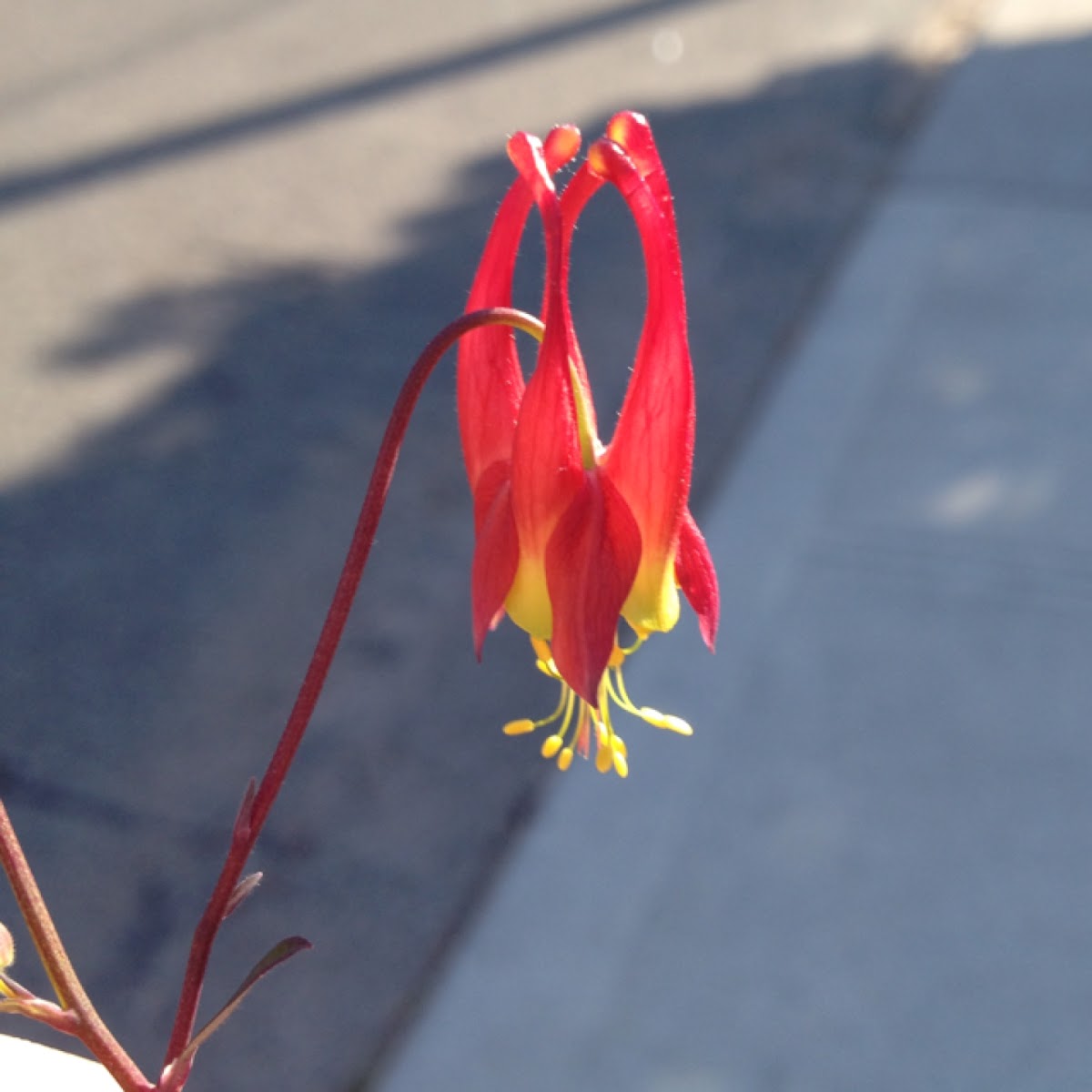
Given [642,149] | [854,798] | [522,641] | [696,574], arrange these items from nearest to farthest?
[642,149] → [696,574] → [854,798] → [522,641]

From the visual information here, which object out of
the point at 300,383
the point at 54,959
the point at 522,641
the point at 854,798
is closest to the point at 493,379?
the point at 54,959

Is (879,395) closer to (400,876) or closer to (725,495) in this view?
(725,495)

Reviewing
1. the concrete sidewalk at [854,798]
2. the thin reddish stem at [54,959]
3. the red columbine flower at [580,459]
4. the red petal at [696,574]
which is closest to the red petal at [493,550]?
the red columbine flower at [580,459]

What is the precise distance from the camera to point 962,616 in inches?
170

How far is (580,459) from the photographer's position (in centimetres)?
114

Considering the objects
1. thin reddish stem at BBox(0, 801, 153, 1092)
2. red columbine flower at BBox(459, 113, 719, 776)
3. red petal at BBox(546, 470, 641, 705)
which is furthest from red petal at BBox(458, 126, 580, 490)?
thin reddish stem at BBox(0, 801, 153, 1092)

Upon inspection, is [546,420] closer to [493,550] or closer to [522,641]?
[493,550]

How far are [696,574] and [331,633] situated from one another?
0.29 m

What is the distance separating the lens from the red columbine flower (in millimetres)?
1091

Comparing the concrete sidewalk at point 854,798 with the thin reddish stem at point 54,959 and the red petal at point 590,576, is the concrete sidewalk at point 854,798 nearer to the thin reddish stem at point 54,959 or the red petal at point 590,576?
the thin reddish stem at point 54,959

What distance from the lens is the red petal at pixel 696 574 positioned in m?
1.20

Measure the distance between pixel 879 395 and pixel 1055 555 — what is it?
3.28 ft

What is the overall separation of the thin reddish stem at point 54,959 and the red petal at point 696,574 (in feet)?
1.68

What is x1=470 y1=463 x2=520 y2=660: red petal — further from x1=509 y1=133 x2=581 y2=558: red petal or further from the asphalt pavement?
the asphalt pavement
